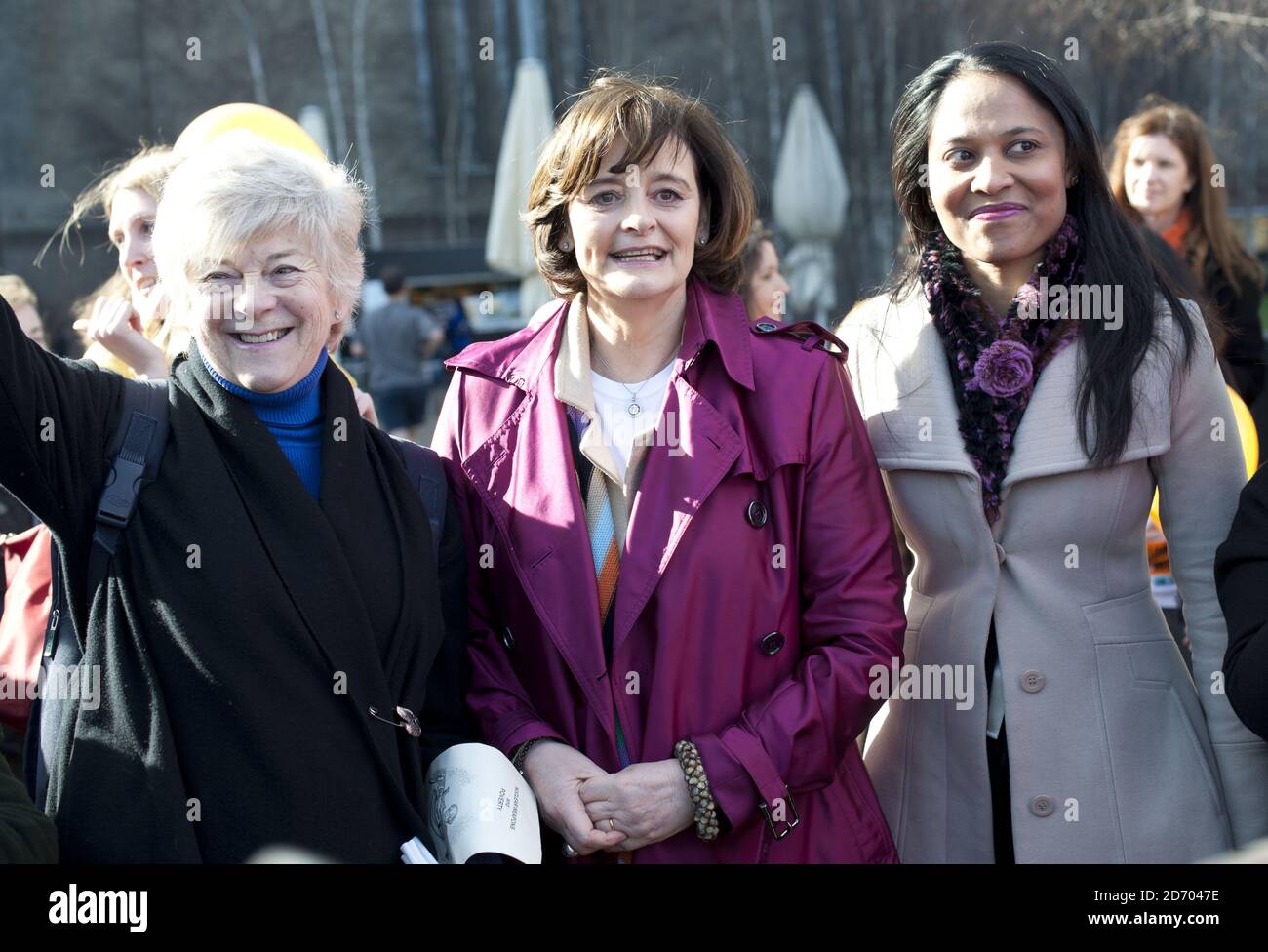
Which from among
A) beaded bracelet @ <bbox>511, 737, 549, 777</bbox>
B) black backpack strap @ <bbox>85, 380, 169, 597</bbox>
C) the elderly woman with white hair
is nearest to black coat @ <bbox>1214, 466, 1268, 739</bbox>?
beaded bracelet @ <bbox>511, 737, 549, 777</bbox>

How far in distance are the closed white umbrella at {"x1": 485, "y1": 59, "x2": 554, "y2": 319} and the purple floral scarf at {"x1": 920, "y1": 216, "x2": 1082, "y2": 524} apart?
20.0ft

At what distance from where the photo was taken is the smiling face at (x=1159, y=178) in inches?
206

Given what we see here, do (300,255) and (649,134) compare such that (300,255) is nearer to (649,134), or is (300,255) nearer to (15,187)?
(649,134)

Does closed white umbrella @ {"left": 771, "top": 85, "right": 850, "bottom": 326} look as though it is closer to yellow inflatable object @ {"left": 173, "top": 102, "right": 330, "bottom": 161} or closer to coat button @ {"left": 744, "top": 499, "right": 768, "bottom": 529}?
yellow inflatable object @ {"left": 173, "top": 102, "right": 330, "bottom": 161}

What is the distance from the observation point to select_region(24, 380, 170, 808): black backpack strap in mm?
2139

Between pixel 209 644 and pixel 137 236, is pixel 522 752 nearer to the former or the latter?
pixel 209 644

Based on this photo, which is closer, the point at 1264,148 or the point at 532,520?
the point at 532,520

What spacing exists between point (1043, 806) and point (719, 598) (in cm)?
78

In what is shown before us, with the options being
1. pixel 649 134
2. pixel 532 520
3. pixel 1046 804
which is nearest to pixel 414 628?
pixel 532 520

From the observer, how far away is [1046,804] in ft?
8.58

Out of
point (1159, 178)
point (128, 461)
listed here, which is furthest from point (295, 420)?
point (1159, 178)
